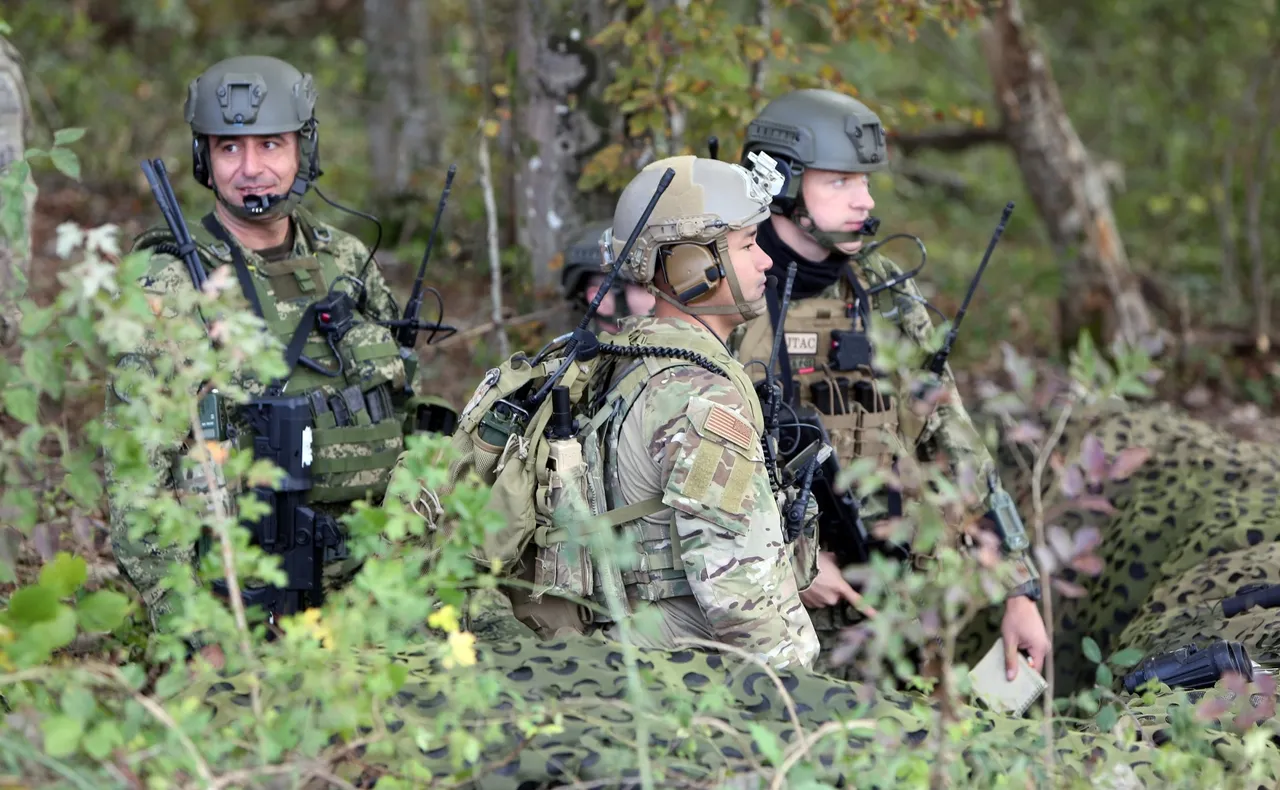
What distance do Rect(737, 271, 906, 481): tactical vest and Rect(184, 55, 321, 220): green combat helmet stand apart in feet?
5.77

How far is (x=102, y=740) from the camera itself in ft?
7.79

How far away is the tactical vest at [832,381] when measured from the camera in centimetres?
462

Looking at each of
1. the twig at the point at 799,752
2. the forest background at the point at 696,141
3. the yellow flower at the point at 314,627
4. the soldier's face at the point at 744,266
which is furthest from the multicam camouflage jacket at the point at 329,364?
the twig at the point at 799,752

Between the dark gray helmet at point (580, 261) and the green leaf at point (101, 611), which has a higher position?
the dark gray helmet at point (580, 261)

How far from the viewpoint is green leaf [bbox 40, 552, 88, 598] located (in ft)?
9.01

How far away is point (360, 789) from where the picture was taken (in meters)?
2.78

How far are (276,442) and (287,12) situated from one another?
13874 mm

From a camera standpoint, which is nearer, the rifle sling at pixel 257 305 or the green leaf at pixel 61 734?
the green leaf at pixel 61 734

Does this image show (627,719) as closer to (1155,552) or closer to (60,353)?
(60,353)

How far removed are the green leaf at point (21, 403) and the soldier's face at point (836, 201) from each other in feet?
9.08

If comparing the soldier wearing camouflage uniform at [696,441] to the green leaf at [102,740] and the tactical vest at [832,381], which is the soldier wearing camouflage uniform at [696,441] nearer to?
the tactical vest at [832,381]

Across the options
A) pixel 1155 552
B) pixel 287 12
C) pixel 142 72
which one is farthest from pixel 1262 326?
pixel 287 12

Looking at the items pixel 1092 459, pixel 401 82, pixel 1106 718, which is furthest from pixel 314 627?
pixel 401 82

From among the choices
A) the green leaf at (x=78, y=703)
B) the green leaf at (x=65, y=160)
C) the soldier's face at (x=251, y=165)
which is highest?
the soldier's face at (x=251, y=165)
